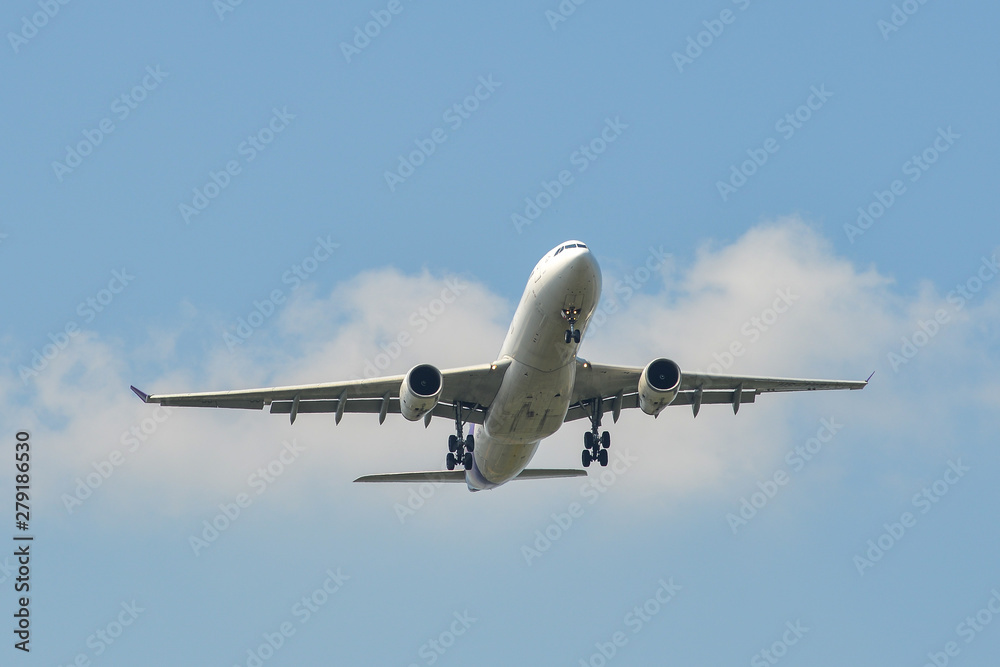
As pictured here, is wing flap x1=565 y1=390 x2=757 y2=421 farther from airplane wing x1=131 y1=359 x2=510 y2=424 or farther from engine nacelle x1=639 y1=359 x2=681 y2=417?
engine nacelle x1=639 y1=359 x2=681 y2=417

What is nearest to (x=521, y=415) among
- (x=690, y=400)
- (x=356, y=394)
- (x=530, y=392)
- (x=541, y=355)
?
(x=530, y=392)

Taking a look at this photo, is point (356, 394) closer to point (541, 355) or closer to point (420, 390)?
point (420, 390)

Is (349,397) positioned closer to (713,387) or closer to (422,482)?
(422,482)

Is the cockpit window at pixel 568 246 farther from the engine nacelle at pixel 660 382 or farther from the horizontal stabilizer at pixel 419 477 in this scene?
the horizontal stabilizer at pixel 419 477

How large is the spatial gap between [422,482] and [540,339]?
448 inches

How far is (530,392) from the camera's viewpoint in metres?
36.4

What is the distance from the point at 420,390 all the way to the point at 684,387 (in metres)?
9.71

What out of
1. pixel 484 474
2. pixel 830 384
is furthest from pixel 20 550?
pixel 830 384

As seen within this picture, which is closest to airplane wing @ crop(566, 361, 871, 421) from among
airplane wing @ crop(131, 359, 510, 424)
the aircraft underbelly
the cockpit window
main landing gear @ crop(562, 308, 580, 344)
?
the aircraft underbelly

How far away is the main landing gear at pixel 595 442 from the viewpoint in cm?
4084

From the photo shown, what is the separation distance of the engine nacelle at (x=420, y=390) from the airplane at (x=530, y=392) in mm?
29

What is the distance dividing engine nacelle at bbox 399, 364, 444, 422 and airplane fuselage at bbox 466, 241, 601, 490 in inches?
83.9

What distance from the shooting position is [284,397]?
3922 cm

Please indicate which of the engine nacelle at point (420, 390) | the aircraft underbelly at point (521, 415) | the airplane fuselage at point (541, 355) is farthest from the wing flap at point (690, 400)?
the engine nacelle at point (420, 390)
